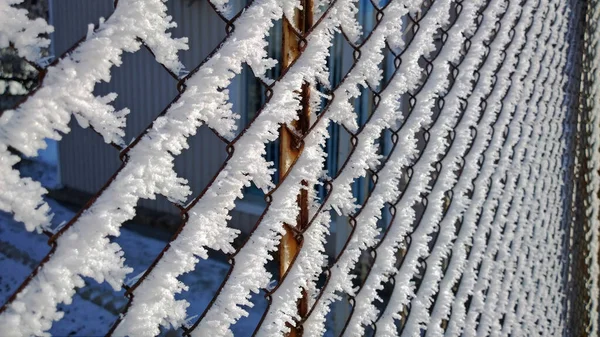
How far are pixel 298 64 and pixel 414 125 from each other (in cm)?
51

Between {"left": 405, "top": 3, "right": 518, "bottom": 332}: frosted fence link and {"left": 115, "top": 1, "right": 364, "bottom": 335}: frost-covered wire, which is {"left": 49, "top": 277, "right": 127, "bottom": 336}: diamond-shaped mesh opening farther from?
{"left": 115, "top": 1, "right": 364, "bottom": 335}: frost-covered wire

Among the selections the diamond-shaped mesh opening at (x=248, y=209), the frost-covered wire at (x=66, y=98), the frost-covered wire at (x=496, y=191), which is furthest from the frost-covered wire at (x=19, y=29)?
the diamond-shaped mesh opening at (x=248, y=209)

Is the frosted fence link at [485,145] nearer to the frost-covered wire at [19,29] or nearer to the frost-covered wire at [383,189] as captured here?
the frost-covered wire at [383,189]

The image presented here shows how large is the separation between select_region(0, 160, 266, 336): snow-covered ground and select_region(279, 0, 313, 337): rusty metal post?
245cm

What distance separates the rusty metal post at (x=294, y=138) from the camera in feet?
3.29

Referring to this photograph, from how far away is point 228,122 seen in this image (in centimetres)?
88

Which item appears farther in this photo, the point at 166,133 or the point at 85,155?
the point at 85,155

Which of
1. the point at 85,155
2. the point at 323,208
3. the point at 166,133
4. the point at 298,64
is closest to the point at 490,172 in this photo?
the point at 323,208

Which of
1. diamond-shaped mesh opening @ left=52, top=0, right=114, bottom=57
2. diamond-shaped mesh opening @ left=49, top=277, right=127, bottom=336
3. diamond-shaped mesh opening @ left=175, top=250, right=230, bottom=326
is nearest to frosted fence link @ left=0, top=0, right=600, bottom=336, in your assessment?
diamond-shaped mesh opening @ left=175, top=250, right=230, bottom=326

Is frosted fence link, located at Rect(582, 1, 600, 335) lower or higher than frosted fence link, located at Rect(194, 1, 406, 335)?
higher

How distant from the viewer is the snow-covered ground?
13.6ft

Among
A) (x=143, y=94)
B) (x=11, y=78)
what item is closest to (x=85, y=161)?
(x=143, y=94)

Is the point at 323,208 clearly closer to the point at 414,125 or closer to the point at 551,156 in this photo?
the point at 414,125

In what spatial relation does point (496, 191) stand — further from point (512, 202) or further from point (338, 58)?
point (338, 58)
